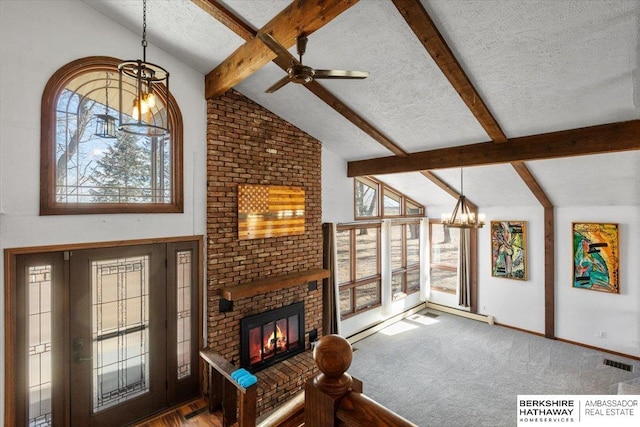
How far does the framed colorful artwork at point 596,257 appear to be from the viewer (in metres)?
5.67

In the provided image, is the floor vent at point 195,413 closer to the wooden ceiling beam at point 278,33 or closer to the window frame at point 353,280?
the window frame at point 353,280

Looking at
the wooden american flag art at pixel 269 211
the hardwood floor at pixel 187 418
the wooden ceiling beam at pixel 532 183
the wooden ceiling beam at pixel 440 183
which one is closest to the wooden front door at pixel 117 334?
the hardwood floor at pixel 187 418

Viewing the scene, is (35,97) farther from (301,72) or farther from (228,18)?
(301,72)

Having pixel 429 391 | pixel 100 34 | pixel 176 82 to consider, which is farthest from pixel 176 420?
pixel 100 34

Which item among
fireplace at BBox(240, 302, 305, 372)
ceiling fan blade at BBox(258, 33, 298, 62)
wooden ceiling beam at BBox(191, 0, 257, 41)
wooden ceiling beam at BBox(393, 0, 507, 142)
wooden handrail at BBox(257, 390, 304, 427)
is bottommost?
fireplace at BBox(240, 302, 305, 372)

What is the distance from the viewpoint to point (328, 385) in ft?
2.90

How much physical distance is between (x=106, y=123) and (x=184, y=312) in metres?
2.34

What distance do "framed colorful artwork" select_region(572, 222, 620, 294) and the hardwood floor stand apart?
22.1 feet

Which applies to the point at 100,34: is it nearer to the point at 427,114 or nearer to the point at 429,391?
the point at 427,114

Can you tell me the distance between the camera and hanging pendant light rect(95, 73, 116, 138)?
131 inches

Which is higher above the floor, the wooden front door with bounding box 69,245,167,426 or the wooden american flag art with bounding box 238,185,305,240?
the wooden american flag art with bounding box 238,185,305,240

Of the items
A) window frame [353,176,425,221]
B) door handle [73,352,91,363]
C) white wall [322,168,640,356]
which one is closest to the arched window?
door handle [73,352,91,363]

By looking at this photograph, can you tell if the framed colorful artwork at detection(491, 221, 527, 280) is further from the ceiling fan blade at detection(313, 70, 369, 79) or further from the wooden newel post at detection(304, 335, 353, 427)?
the wooden newel post at detection(304, 335, 353, 427)

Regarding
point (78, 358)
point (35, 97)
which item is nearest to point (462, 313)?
point (78, 358)
